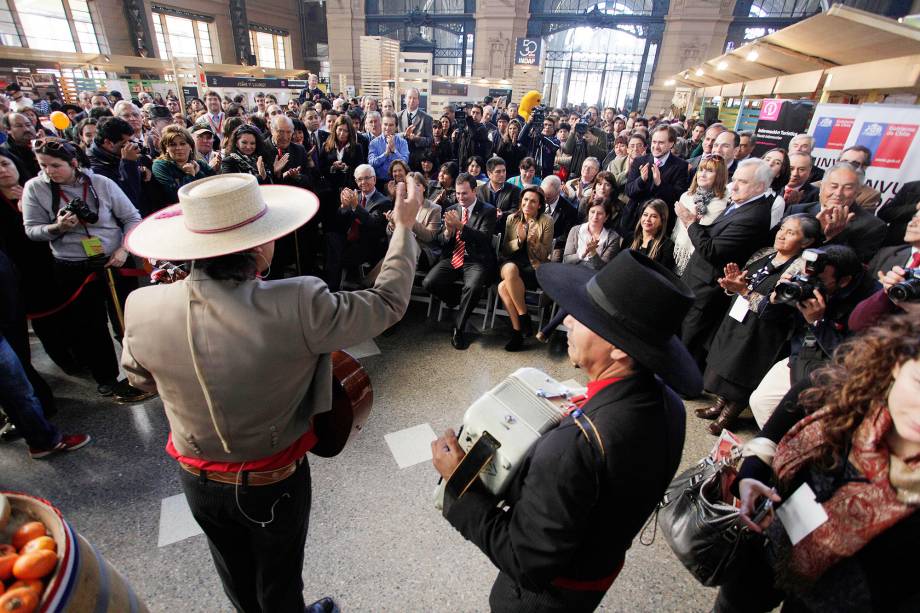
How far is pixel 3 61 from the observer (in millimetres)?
13695

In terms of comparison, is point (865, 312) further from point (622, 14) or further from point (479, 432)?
point (622, 14)

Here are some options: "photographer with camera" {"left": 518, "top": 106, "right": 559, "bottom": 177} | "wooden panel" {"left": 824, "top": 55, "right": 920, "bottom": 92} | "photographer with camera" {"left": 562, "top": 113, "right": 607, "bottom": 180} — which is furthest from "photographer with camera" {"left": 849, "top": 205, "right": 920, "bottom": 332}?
"photographer with camera" {"left": 518, "top": 106, "right": 559, "bottom": 177}

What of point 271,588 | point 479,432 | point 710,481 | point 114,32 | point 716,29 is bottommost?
point 271,588

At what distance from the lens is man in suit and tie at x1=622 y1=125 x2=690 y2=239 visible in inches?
184

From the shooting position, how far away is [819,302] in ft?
7.40

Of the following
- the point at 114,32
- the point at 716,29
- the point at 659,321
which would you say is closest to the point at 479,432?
the point at 659,321

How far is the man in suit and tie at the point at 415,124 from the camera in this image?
7.41m

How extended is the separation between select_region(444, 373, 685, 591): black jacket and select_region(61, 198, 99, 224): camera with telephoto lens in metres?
3.33

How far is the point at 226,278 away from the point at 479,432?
900mm

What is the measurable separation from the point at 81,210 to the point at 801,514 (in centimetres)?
420

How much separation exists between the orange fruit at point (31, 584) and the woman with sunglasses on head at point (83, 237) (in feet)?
8.73

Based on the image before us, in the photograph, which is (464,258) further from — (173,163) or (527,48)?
(527,48)

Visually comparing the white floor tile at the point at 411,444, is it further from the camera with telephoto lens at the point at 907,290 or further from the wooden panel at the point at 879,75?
the wooden panel at the point at 879,75

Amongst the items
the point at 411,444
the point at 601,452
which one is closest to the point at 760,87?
the point at 411,444
